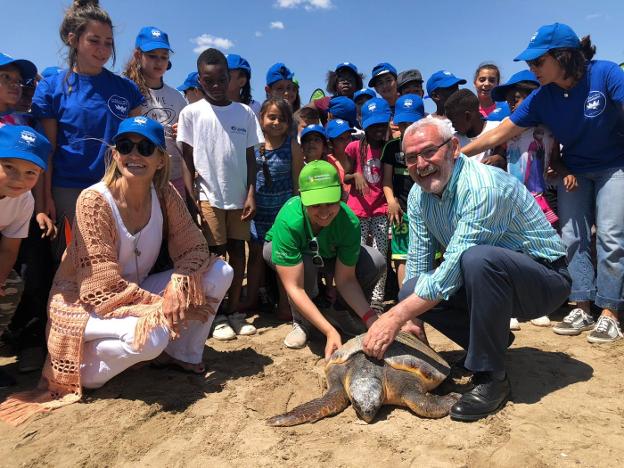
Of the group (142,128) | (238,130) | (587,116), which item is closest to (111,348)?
(142,128)

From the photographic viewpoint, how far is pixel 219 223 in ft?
11.1

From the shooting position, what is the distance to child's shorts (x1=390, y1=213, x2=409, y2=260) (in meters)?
3.65

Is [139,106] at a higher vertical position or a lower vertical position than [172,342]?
higher

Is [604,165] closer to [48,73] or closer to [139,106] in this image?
[139,106]

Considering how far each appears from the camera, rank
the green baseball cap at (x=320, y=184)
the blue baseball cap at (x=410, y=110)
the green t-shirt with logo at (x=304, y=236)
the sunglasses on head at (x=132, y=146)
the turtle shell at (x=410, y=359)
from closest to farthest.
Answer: the turtle shell at (x=410, y=359), the sunglasses on head at (x=132, y=146), the green baseball cap at (x=320, y=184), the green t-shirt with logo at (x=304, y=236), the blue baseball cap at (x=410, y=110)

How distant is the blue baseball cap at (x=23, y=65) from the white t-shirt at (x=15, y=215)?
34.5 inches

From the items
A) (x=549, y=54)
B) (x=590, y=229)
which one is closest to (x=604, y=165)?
(x=590, y=229)

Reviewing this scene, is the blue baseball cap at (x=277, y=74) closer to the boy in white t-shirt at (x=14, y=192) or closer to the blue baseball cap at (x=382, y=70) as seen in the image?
the blue baseball cap at (x=382, y=70)

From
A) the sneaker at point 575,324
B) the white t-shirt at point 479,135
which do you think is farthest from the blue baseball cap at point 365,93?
the sneaker at point 575,324

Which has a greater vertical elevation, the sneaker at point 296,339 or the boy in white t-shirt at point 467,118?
the boy in white t-shirt at point 467,118

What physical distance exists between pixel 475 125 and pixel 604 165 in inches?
36.2

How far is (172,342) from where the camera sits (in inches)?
107

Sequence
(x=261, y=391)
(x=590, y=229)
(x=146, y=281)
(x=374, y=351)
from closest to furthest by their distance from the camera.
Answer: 1. (x=374, y=351)
2. (x=261, y=391)
3. (x=146, y=281)
4. (x=590, y=229)

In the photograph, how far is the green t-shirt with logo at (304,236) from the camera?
2725mm
